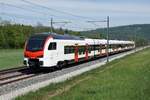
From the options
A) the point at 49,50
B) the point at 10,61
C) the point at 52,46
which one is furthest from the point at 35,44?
the point at 10,61

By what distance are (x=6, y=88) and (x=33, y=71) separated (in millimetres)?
12536

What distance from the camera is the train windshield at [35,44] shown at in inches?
1289

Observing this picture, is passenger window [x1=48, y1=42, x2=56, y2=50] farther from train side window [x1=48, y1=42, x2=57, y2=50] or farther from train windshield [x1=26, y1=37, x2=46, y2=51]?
train windshield [x1=26, y1=37, x2=46, y2=51]

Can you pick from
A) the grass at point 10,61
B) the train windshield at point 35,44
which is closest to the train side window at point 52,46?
the train windshield at point 35,44

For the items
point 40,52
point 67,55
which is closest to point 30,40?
point 40,52

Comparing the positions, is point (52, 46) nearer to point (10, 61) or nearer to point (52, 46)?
point (52, 46)

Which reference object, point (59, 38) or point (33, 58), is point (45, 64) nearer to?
point (33, 58)

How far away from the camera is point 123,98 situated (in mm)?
16000

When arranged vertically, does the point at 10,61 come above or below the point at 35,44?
below

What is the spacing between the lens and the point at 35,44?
33.1 m

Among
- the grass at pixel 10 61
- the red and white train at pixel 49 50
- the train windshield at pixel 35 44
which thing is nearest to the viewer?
the red and white train at pixel 49 50

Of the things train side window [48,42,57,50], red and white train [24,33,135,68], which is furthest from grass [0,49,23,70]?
train side window [48,42,57,50]

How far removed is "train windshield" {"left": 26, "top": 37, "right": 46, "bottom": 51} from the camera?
32728mm

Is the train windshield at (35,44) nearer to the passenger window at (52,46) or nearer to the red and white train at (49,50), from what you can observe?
the red and white train at (49,50)
